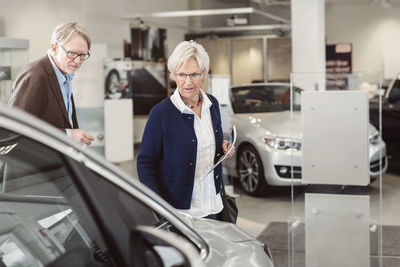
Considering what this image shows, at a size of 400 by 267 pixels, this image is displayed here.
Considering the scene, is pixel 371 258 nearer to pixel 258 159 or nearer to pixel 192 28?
pixel 258 159

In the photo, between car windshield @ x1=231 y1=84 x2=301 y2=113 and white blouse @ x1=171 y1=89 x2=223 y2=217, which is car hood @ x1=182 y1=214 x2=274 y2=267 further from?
car windshield @ x1=231 y1=84 x2=301 y2=113

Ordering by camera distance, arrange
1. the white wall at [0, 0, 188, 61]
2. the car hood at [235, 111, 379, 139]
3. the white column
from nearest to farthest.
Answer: the car hood at [235, 111, 379, 139], the white wall at [0, 0, 188, 61], the white column

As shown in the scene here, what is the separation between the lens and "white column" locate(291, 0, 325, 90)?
927 centimetres

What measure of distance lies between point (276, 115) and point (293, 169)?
237cm

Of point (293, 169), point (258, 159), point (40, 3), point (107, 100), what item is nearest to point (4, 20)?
point (40, 3)

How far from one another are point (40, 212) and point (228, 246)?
530 mm

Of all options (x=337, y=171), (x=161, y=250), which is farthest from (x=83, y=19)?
(x=161, y=250)

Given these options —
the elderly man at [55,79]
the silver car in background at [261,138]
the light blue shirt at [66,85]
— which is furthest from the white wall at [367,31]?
the elderly man at [55,79]

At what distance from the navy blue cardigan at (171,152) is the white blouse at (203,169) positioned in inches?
1.1

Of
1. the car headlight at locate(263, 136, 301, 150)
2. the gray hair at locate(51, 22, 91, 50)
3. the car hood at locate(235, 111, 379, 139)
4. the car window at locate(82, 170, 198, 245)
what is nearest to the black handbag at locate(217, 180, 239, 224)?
the gray hair at locate(51, 22, 91, 50)

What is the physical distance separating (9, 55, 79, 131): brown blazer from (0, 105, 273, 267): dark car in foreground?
1025mm

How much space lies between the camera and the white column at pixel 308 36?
9273 mm

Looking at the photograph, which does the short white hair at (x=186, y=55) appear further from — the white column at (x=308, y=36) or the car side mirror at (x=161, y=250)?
the white column at (x=308, y=36)

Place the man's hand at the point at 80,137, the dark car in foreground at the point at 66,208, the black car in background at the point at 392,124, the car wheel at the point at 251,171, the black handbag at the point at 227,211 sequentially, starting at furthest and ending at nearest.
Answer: the black car in background at the point at 392,124
the car wheel at the point at 251,171
the black handbag at the point at 227,211
the man's hand at the point at 80,137
the dark car in foreground at the point at 66,208
